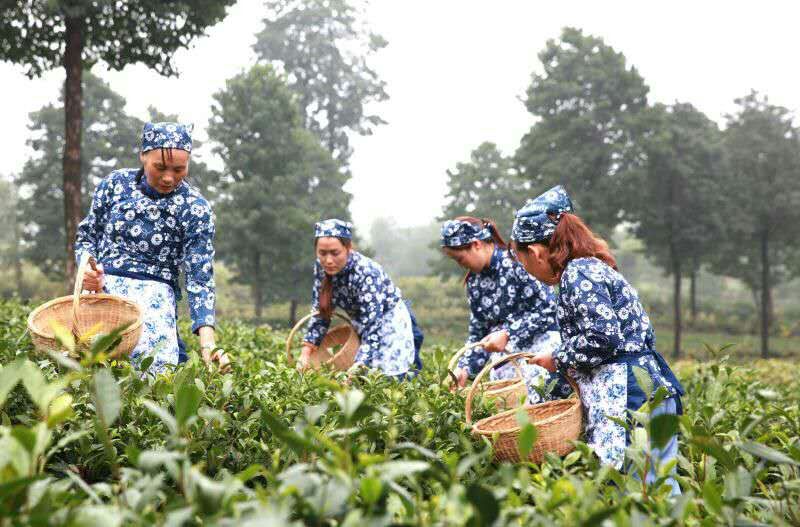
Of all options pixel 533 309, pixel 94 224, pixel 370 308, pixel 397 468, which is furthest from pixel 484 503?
pixel 370 308

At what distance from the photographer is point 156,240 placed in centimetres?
363

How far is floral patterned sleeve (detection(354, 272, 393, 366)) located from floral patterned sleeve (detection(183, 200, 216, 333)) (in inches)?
46.7

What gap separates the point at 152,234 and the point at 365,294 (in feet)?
4.98

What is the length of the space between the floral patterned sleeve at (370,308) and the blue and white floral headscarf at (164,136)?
1.60 metres

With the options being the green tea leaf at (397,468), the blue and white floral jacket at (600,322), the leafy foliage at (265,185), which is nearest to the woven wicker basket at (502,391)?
the blue and white floral jacket at (600,322)

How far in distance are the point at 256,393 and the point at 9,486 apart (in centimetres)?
158

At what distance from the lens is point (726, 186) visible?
20.9 m

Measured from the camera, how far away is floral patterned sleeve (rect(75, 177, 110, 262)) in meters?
3.67

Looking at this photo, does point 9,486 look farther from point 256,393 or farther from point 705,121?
point 705,121

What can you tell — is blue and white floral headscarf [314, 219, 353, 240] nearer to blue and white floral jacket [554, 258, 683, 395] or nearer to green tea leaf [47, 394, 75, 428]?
blue and white floral jacket [554, 258, 683, 395]

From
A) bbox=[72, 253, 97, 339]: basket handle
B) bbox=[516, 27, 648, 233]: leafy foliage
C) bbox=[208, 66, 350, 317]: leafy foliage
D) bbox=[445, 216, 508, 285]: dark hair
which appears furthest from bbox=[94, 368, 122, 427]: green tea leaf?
A: bbox=[516, 27, 648, 233]: leafy foliage

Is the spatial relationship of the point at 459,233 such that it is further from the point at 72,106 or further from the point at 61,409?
the point at 72,106

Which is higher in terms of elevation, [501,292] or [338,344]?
[501,292]

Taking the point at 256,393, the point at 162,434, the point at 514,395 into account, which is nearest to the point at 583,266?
the point at 514,395
